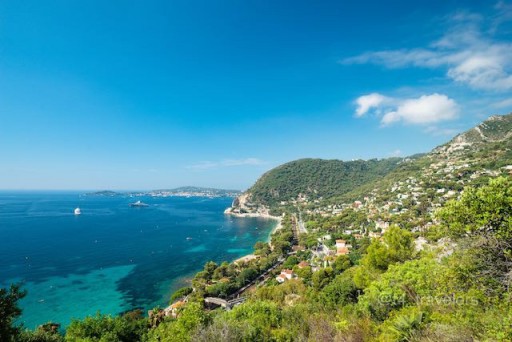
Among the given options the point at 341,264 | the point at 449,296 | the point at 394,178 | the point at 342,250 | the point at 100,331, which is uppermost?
the point at 394,178

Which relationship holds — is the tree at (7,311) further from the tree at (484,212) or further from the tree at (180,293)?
the tree at (180,293)

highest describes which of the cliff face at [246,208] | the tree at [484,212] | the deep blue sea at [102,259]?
the tree at [484,212]

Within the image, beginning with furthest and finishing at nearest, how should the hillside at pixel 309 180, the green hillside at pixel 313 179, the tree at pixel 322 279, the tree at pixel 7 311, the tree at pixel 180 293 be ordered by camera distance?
1. the green hillside at pixel 313 179
2. the hillside at pixel 309 180
3. the tree at pixel 180 293
4. the tree at pixel 322 279
5. the tree at pixel 7 311

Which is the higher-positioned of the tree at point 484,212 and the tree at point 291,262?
the tree at point 484,212

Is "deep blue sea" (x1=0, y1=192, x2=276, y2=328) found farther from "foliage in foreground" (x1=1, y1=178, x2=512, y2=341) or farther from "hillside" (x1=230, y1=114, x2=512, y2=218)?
"hillside" (x1=230, y1=114, x2=512, y2=218)

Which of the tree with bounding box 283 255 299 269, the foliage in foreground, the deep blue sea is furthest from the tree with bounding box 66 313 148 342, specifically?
the tree with bounding box 283 255 299 269

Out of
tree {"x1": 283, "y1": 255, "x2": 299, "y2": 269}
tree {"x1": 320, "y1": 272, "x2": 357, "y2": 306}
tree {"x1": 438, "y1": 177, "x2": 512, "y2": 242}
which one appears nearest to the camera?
tree {"x1": 438, "y1": 177, "x2": 512, "y2": 242}

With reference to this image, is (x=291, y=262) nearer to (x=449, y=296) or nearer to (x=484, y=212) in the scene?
(x=449, y=296)

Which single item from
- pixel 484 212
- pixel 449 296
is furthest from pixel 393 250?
pixel 484 212

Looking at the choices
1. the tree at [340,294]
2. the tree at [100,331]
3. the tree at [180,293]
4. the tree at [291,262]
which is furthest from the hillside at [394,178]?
the tree at [100,331]
